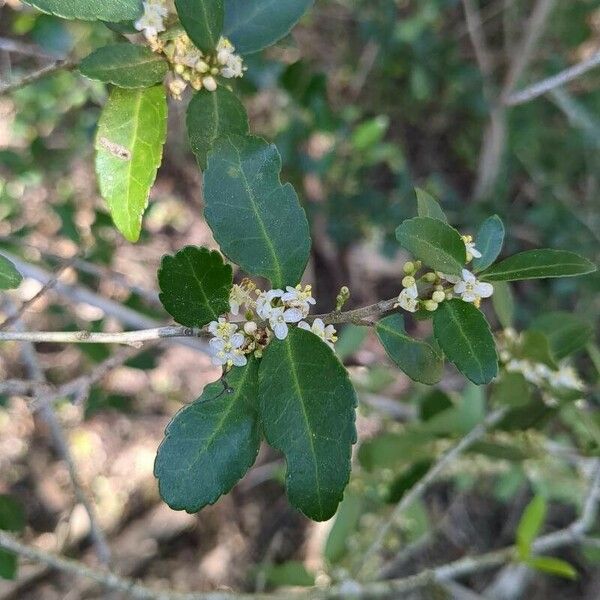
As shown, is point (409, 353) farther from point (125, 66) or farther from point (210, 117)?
point (125, 66)

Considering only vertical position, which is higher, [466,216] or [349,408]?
[466,216]

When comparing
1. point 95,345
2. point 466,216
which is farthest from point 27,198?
point 466,216

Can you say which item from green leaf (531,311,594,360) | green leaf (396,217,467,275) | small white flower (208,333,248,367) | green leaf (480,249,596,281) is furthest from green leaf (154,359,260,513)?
green leaf (531,311,594,360)

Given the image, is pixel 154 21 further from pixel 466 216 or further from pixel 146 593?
pixel 466 216

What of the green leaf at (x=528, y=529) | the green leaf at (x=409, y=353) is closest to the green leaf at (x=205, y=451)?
the green leaf at (x=409, y=353)

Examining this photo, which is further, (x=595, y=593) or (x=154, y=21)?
(x=595, y=593)

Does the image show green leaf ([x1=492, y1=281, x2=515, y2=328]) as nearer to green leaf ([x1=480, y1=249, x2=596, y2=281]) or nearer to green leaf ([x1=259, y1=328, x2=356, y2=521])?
green leaf ([x1=480, y1=249, x2=596, y2=281])

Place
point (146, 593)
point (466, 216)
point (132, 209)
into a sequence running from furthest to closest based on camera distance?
point (466, 216)
point (146, 593)
point (132, 209)
